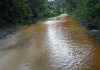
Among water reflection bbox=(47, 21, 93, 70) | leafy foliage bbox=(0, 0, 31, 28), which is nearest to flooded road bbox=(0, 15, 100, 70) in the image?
water reflection bbox=(47, 21, 93, 70)

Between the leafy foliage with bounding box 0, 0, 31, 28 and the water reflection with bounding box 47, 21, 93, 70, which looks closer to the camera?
the water reflection with bounding box 47, 21, 93, 70

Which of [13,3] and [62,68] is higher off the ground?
[13,3]

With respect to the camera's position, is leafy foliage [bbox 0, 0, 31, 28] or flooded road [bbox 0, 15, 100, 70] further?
leafy foliage [bbox 0, 0, 31, 28]

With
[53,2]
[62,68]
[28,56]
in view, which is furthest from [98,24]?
[53,2]

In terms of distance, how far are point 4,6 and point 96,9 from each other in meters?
12.7

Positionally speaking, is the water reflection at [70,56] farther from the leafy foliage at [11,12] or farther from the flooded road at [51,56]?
the leafy foliage at [11,12]

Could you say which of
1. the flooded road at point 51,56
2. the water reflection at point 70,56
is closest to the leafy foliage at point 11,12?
the flooded road at point 51,56

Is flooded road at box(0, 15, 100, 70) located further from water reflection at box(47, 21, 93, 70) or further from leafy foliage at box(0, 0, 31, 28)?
leafy foliage at box(0, 0, 31, 28)

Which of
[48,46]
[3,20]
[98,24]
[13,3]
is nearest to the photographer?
[48,46]

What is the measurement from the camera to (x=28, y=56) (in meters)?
12.2

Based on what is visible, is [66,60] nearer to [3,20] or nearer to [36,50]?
[36,50]

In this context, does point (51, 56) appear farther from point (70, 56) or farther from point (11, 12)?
point (11, 12)

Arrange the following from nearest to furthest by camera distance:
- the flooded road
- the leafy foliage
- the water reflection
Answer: the water reflection < the flooded road < the leafy foliage

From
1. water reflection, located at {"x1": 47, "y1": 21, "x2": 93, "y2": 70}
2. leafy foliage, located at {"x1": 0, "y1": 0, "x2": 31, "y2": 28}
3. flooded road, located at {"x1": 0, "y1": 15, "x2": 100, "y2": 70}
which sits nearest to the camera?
water reflection, located at {"x1": 47, "y1": 21, "x2": 93, "y2": 70}
